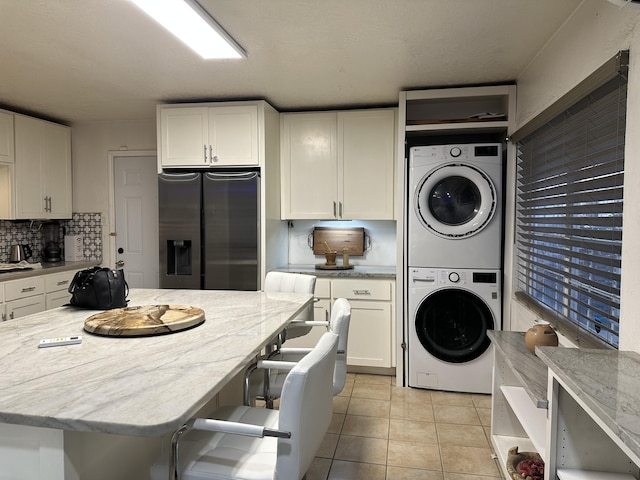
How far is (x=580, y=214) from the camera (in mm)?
2062

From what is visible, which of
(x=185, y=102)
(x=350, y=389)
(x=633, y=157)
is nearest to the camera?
(x=633, y=157)

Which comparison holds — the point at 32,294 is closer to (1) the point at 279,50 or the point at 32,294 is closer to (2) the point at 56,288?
(2) the point at 56,288

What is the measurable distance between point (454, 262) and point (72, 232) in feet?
12.6

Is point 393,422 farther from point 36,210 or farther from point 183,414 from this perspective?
point 36,210

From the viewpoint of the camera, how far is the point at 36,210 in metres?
4.11

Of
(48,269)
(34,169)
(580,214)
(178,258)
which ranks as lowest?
(48,269)

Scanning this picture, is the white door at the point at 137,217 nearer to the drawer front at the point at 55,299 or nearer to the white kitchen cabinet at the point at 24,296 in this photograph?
the drawer front at the point at 55,299

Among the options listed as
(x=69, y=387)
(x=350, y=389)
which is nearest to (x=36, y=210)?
(x=350, y=389)

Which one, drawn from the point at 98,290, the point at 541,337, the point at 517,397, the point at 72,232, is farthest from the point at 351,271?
the point at 72,232

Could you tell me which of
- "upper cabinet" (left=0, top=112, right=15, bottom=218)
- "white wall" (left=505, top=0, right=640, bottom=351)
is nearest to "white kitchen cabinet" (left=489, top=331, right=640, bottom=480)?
"white wall" (left=505, top=0, right=640, bottom=351)

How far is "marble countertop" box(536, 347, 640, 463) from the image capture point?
997 mm

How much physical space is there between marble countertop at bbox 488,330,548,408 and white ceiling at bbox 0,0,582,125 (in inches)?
63.6

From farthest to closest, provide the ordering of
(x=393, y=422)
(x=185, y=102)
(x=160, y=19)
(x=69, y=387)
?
(x=185, y=102) < (x=393, y=422) < (x=160, y=19) < (x=69, y=387)

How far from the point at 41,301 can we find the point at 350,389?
2731mm
